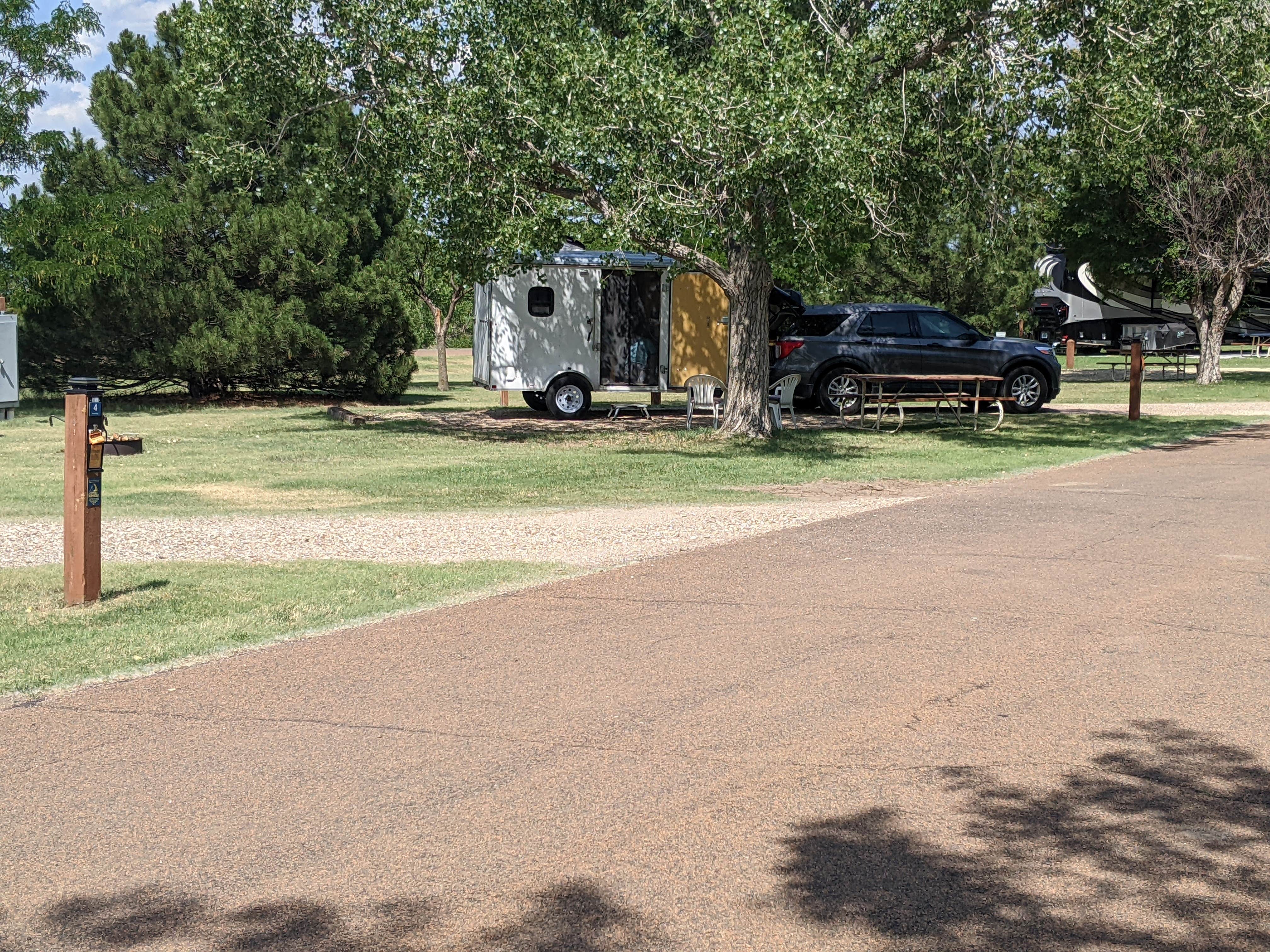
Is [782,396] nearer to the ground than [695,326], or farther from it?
nearer to the ground

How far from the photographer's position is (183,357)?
26469mm

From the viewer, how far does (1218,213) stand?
3011cm

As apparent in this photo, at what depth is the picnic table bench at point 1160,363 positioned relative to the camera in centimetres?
3500

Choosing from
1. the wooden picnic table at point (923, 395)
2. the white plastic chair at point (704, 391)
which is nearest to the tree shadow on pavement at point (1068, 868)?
the wooden picnic table at point (923, 395)

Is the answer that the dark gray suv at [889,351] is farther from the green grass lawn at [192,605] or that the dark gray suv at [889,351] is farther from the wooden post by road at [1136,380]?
the green grass lawn at [192,605]

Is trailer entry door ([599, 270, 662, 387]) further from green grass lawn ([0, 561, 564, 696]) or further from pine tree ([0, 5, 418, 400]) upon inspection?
green grass lawn ([0, 561, 564, 696])

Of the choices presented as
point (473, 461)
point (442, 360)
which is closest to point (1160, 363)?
point (442, 360)

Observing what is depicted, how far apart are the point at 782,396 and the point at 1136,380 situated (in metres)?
5.42

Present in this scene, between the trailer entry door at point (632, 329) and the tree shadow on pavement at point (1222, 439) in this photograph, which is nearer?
the tree shadow on pavement at point (1222, 439)

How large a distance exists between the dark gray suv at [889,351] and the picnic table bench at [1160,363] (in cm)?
768

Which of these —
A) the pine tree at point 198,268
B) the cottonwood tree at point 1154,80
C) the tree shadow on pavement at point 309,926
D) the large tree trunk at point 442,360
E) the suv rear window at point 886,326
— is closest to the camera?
the tree shadow on pavement at point 309,926

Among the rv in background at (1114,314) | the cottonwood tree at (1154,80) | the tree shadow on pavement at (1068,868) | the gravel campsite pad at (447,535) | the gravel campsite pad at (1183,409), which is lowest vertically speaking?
the tree shadow on pavement at (1068,868)

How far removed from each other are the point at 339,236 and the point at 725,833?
24362 mm

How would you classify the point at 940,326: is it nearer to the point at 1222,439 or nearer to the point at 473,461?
the point at 1222,439
